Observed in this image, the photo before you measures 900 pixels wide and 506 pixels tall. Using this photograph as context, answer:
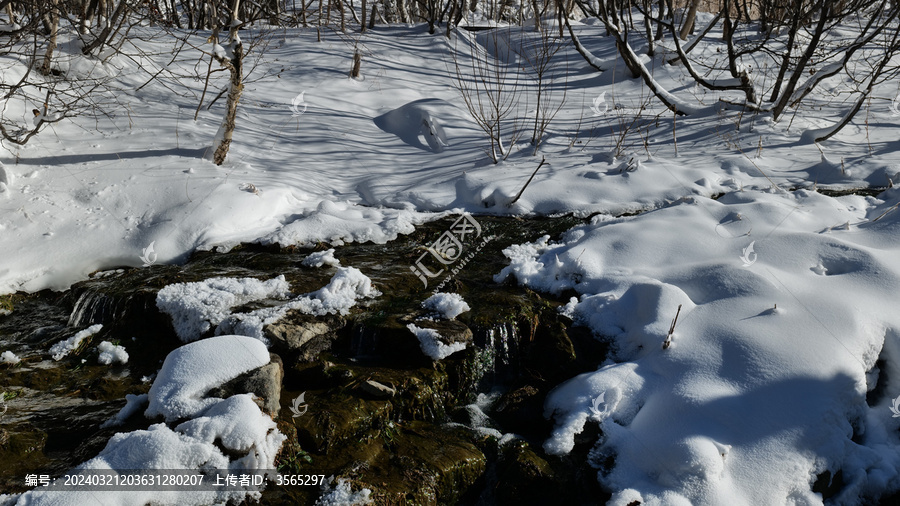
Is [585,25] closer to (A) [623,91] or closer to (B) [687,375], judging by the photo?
(A) [623,91]

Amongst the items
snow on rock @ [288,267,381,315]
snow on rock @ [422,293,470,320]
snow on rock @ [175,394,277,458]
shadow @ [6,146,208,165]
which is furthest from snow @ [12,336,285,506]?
shadow @ [6,146,208,165]

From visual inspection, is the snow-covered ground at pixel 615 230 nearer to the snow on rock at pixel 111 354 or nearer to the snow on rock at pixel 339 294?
the snow on rock at pixel 339 294

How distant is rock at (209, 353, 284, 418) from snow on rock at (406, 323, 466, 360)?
0.97m

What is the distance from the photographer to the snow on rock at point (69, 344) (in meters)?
4.03

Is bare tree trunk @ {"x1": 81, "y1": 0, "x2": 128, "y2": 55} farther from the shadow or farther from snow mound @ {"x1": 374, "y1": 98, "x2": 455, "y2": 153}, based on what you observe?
snow mound @ {"x1": 374, "y1": 98, "x2": 455, "y2": 153}

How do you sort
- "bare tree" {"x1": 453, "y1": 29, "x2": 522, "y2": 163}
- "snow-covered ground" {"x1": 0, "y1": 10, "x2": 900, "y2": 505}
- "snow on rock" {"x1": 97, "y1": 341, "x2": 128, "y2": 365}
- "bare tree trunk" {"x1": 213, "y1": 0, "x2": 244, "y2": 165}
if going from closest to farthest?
"snow-covered ground" {"x1": 0, "y1": 10, "x2": 900, "y2": 505}, "snow on rock" {"x1": 97, "y1": 341, "x2": 128, "y2": 365}, "bare tree trunk" {"x1": 213, "y1": 0, "x2": 244, "y2": 165}, "bare tree" {"x1": 453, "y1": 29, "x2": 522, "y2": 163}

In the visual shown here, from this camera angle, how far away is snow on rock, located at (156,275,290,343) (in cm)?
414

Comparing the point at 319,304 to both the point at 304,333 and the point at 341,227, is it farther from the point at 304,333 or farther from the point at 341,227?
the point at 341,227

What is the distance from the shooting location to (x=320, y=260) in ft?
16.6

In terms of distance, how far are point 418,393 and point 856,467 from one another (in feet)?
7.86

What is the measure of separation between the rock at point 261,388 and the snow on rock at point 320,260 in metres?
1.72

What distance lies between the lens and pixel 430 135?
8.03 m

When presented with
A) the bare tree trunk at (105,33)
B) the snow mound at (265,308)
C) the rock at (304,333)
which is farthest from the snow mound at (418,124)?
the rock at (304,333)

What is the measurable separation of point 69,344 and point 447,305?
2687mm
